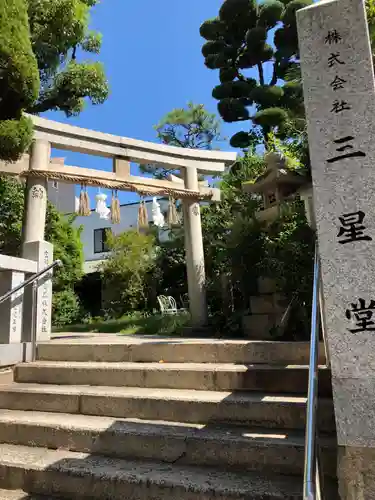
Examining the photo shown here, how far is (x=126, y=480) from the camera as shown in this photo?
284 centimetres

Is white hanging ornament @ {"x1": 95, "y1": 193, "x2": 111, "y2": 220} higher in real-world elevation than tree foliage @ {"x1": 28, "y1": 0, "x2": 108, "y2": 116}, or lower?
lower

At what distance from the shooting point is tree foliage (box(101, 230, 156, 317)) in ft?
51.7

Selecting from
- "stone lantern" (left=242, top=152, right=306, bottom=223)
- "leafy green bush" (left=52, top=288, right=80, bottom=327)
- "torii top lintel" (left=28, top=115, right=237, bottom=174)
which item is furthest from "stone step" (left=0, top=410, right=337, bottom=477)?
"leafy green bush" (left=52, top=288, right=80, bottom=327)

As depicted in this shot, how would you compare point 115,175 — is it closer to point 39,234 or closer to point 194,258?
point 39,234

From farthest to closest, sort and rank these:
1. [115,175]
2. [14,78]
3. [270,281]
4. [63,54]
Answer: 1. [63,54]
2. [115,175]
3. [270,281]
4. [14,78]

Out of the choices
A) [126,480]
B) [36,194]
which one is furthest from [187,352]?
[36,194]

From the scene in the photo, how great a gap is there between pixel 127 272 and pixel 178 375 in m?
12.1

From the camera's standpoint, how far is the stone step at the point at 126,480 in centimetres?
262

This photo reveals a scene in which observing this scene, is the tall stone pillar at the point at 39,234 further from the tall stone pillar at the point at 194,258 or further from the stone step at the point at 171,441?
the tall stone pillar at the point at 194,258

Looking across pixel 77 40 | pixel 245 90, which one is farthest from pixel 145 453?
pixel 245 90

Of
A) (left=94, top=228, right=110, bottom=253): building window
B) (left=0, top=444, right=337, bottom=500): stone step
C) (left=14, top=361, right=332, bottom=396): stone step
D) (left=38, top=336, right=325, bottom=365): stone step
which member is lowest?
(left=0, top=444, right=337, bottom=500): stone step

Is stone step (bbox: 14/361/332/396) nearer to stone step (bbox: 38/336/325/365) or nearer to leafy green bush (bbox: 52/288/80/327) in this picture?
stone step (bbox: 38/336/325/365)

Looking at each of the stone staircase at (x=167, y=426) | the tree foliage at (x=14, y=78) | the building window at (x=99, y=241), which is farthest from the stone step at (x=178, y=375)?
the building window at (x=99, y=241)

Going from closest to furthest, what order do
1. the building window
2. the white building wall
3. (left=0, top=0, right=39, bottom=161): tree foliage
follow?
(left=0, top=0, right=39, bottom=161): tree foliage, the white building wall, the building window
